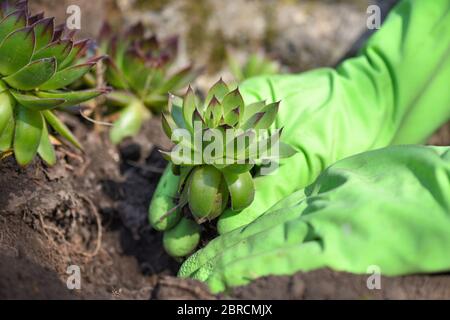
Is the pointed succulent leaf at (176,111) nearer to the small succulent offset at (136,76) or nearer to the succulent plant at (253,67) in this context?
the small succulent offset at (136,76)

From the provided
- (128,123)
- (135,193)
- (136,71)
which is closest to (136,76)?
(136,71)

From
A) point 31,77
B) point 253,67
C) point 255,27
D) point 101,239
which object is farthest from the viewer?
point 255,27

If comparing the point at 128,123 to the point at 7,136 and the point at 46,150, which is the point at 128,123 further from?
the point at 7,136

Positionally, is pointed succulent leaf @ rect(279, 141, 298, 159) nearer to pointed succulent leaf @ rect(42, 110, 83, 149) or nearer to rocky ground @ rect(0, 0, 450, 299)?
rocky ground @ rect(0, 0, 450, 299)

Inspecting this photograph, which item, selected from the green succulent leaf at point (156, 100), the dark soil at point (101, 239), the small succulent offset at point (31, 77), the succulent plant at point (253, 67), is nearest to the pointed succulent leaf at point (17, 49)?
the small succulent offset at point (31, 77)

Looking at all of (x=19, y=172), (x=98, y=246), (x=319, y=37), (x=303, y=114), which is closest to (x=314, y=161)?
(x=303, y=114)
